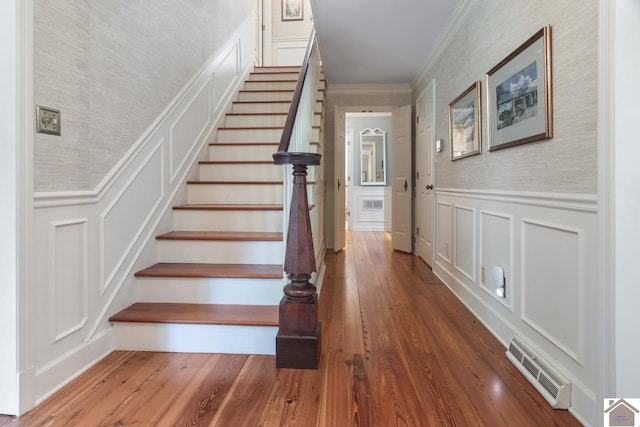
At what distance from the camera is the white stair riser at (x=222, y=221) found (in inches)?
99.9

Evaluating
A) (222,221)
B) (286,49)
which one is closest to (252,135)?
(222,221)

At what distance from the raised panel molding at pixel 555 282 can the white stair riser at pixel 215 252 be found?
1.43 metres

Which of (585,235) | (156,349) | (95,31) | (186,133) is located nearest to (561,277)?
(585,235)

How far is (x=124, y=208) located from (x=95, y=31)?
901mm

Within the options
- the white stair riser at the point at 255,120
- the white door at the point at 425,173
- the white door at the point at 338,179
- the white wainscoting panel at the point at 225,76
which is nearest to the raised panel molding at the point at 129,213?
the white wainscoting panel at the point at 225,76

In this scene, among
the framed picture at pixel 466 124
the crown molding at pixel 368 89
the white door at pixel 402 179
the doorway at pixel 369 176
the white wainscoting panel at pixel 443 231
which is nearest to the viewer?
the framed picture at pixel 466 124

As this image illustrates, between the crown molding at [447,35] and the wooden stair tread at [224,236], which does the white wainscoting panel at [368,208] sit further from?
the wooden stair tread at [224,236]

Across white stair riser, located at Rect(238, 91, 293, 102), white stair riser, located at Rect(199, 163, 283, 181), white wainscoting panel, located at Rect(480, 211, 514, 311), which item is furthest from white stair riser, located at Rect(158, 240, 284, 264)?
white stair riser, located at Rect(238, 91, 293, 102)

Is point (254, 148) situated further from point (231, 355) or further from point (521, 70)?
point (521, 70)

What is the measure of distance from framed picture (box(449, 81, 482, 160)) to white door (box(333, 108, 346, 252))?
2007 mm

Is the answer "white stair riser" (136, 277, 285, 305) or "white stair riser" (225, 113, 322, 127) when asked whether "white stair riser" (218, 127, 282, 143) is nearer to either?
"white stair riser" (225, 113, 322, 127)

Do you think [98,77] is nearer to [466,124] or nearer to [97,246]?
[97,246]

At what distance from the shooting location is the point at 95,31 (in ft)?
5.53

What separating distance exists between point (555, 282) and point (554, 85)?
2.83 feet
